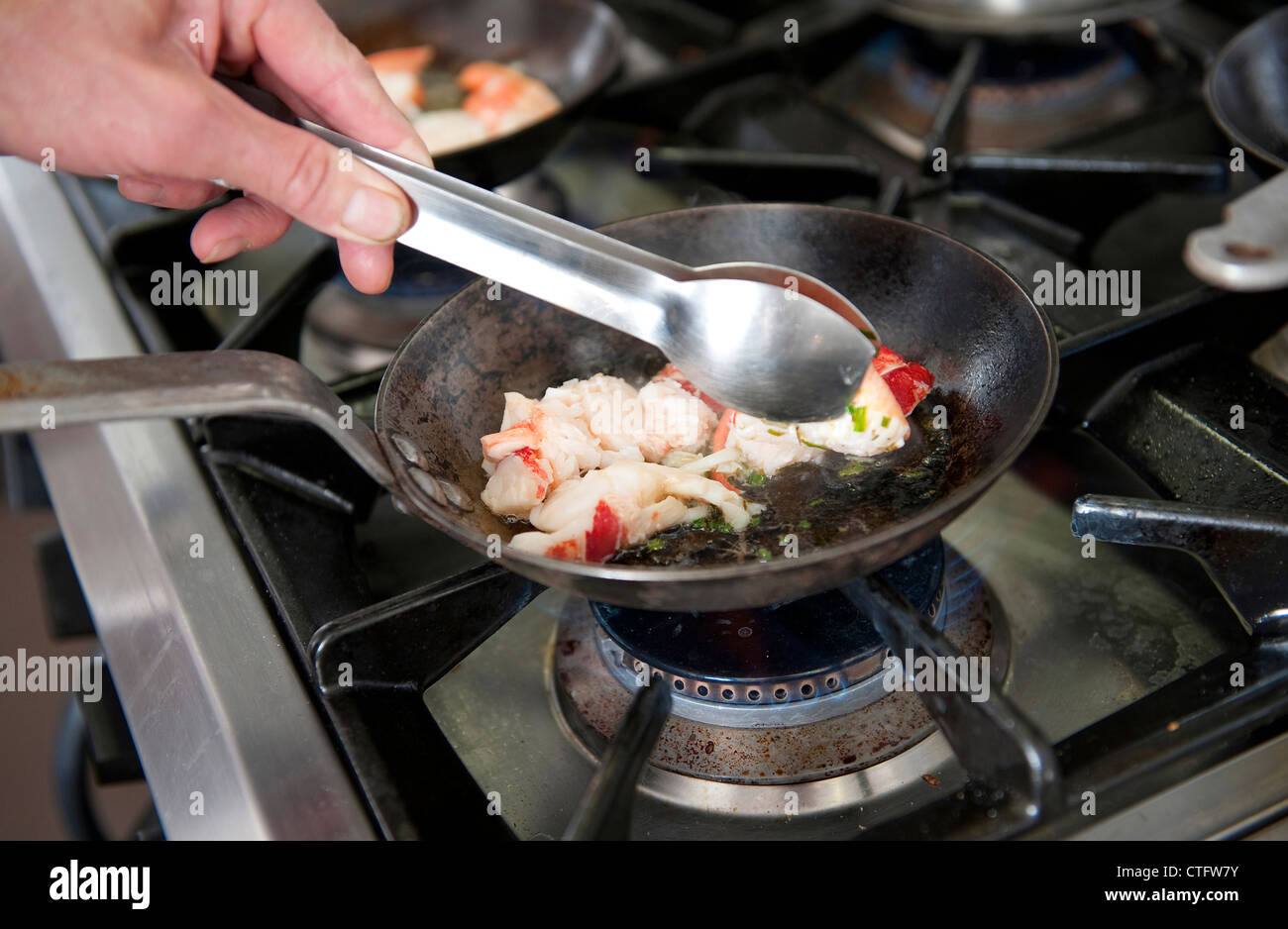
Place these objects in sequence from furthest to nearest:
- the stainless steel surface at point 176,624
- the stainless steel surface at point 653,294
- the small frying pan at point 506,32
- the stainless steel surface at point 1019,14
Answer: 1. the small frying pan at point 506,32
2. the stainless steel surface at point 1019,14
3. the stainless steel surface at point 653,294
4. the stainless steel surface at point 176,624

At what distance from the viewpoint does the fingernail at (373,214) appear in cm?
94

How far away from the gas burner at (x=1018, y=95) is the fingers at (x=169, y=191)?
988 mm

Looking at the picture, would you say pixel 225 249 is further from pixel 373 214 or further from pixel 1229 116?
pixel 1229 116

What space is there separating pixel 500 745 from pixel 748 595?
0.33m

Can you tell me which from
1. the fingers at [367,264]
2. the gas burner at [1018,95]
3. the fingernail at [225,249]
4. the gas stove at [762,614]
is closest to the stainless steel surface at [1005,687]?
the gas stove at [762,614]

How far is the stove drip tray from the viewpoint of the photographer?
92 cm

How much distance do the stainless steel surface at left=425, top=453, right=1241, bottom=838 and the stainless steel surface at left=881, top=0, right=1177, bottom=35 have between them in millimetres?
837

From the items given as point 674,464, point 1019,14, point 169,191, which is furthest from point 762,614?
point 1019,14

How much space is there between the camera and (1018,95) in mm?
1699

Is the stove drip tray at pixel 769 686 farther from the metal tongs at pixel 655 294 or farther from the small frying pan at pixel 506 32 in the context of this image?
the small frying pan at pixel 506 32

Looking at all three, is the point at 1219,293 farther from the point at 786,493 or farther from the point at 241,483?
the point at 241,483

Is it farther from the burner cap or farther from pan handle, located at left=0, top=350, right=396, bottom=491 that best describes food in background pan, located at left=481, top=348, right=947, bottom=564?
pan handle, located at left=0, top=350, right=396, bottom=491

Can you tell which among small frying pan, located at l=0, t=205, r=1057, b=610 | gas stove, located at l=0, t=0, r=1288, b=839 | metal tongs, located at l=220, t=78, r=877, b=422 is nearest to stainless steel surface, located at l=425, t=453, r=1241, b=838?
gas stove, located at l=0, t=0, r=1288, b=839
